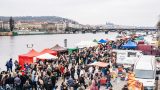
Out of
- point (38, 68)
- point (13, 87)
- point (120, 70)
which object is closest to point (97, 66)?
point (120, 70)

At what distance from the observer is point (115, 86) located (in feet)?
82.5

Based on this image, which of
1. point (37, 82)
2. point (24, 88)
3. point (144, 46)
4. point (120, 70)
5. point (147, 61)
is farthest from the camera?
point (144, 46)

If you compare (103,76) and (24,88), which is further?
(103,76)

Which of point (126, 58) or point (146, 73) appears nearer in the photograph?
point (146, 73)

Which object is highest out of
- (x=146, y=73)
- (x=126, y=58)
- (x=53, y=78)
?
(x=53, y=78)

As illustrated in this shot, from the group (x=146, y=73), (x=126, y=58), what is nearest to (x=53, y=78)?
(x=146, y=73)

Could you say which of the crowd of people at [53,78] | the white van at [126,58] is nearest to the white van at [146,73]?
the crowd of people at [53,78]

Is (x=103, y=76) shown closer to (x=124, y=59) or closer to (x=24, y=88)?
(x=24, y=88)

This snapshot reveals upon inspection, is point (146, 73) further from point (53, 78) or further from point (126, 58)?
point (126, 58)

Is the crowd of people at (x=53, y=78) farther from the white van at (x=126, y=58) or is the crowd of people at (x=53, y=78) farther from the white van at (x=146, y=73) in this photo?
the white van at (x=126, y=58)

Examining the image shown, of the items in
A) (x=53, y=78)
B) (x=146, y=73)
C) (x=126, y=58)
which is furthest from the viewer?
(x=126, y=58)

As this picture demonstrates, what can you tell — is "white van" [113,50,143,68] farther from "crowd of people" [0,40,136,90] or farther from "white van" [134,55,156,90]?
"white van" [134,55,156,90]

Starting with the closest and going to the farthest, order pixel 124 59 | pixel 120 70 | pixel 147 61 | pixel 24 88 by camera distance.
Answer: pixel 24 88 → pixel 147 61 → pixel 120 70 → pixel 124 59

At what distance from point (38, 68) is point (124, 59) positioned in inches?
464
